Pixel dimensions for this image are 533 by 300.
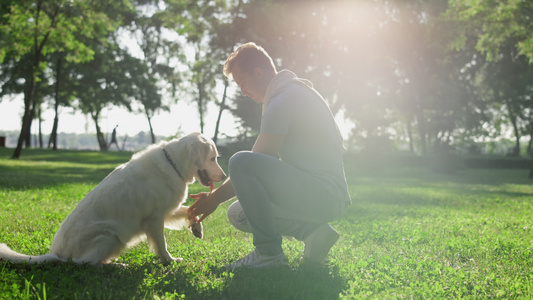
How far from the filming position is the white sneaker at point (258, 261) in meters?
4.12

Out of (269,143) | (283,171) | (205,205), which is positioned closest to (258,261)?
(205,205)

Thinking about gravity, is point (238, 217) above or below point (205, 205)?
below

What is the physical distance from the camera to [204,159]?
450 centimetres

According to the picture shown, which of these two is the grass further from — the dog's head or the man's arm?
the man's arm

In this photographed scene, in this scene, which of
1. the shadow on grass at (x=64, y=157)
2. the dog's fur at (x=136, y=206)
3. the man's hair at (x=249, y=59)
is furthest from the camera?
the shadow on grass at (x=64, y=157)

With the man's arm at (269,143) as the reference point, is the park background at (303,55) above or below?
above

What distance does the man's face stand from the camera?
14.1ft

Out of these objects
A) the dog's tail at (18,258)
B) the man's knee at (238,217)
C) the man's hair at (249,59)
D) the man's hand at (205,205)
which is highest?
the man's hair at (249,59)

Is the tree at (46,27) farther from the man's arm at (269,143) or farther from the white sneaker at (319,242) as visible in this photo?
the white sneaker at (319,242)

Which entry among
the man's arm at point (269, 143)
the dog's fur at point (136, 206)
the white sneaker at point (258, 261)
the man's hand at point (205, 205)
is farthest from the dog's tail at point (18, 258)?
the man's arm at point (269, 143)

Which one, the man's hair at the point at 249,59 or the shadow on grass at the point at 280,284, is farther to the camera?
the man's hair at the point at 249,59

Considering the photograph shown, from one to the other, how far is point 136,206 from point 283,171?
1541 mm

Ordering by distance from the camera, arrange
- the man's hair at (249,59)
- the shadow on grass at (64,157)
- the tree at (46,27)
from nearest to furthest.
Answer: the man's hair at (249,59)
the tree at (46,27)
the shadow on grass at (64,157)

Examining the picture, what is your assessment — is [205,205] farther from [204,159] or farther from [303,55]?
[303,55]
